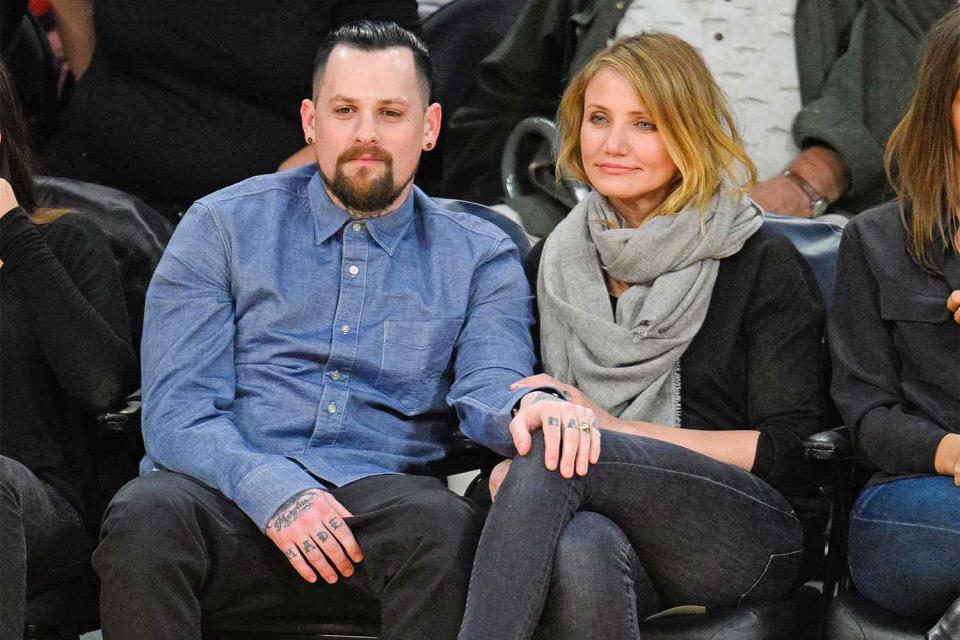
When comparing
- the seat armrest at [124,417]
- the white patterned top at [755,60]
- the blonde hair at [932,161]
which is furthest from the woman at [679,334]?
the seat armrest at [124,417]

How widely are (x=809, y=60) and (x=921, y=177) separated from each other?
37.6 inches

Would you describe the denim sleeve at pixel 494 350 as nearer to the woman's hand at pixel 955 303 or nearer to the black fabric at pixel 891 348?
the black fabric at pixel 891 348

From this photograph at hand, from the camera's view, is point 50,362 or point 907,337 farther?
point 50,362

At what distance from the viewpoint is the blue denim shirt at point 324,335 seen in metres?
2.71

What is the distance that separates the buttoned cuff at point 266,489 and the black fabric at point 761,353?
0.76m

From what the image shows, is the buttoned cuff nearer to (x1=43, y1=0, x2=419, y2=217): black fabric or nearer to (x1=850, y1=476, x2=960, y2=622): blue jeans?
(x1=850, y1=476, x2=960, y2=622): blue jeans

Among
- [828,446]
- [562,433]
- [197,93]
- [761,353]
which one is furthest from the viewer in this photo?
[197,93]

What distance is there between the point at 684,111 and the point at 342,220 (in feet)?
2.27

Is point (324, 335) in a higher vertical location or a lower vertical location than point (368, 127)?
lower

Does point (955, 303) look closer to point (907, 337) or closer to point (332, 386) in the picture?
point (907, 337)

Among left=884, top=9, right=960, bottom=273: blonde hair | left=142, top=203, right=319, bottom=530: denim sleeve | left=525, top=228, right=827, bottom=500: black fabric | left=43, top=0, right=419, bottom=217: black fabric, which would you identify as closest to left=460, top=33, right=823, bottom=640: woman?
left=525, top=228, right=827, bottom=500: black fabric

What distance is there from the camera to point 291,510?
2.49 m

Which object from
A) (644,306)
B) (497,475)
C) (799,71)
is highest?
(799,71)

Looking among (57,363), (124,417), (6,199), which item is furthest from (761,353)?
(6,199)
